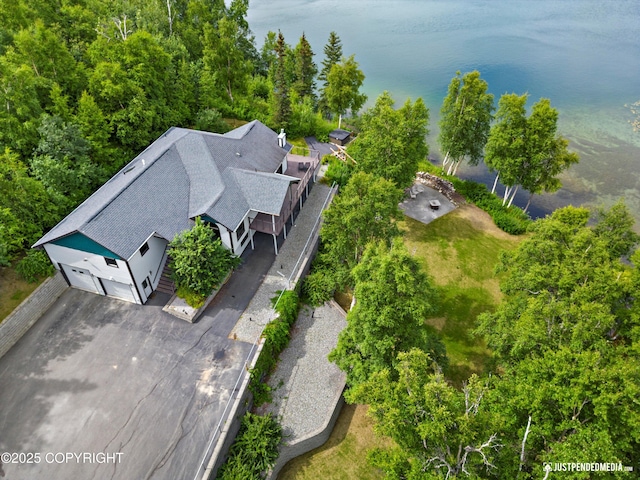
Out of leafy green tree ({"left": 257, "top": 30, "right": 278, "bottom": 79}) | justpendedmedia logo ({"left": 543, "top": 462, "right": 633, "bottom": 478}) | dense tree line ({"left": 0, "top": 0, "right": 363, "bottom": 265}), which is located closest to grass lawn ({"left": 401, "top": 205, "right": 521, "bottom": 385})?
justpendedmedia logo ({"left": 543, "top": 462, "right": 633, "bottom": 478})

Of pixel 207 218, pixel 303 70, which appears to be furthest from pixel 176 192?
pixel 303 70

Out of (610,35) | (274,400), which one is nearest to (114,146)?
(274,400)

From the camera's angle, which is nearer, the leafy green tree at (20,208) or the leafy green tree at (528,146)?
the leafy green tree at (20,208)

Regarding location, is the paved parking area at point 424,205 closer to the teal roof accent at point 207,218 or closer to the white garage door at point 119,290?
the teal roof accent at point 207,218

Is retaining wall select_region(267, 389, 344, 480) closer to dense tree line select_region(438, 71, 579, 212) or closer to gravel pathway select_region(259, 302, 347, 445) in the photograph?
gravel pathway select_region(259, 302, 347, 445)

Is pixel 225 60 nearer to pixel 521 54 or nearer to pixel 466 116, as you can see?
pixel 466 116

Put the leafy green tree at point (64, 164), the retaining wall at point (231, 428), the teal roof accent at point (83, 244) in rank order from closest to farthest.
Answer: the retaining wall at point (231, 428), the teal roof accent at point (83, 244), the leafy green tree at point (64, 164)

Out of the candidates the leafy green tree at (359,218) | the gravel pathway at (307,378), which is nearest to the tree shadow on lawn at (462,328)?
the gravel pathway at (307,378)
